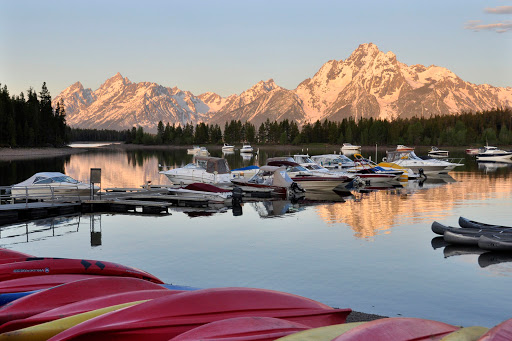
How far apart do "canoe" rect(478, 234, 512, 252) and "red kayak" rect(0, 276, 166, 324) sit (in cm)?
1553

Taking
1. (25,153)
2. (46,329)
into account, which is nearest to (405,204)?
(46,329)

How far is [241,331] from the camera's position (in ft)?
19.8

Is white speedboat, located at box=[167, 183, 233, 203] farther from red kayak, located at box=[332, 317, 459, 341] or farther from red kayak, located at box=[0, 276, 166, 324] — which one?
red kayak, located at box=[332, 317, 459, 341]

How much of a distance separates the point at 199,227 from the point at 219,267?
9.20 meters

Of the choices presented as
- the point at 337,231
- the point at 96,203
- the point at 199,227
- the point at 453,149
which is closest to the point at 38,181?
the point at 96,203

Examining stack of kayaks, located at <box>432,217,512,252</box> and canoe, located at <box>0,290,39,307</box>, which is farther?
stack of kayaks, located at <box>432,217,512,252</box>

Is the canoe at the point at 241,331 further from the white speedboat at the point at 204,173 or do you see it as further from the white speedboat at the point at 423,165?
the white speedboat at the point at 423,165

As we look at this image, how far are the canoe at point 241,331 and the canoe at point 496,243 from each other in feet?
54.0

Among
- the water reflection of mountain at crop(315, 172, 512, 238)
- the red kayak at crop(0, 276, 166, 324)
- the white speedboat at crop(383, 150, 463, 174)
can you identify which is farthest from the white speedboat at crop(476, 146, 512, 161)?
the red kayak at crop(0, 276, 166, 324)

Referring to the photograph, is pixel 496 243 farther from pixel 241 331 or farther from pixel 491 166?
pixel 491 166

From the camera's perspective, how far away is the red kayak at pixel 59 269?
10.4 m

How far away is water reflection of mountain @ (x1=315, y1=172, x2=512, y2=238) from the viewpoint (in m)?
29.7

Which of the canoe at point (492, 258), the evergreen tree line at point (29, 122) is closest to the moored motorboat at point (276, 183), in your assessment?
the canoe at point (492, 258)

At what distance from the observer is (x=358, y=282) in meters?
16.9
